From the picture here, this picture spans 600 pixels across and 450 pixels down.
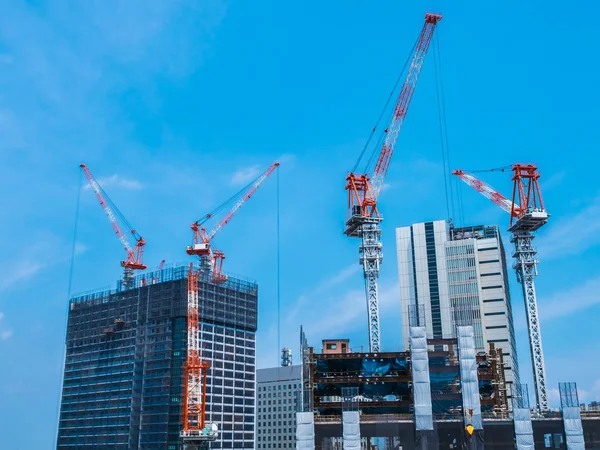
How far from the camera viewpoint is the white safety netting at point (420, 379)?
363ft

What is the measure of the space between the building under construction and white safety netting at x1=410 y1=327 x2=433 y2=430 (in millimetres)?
159

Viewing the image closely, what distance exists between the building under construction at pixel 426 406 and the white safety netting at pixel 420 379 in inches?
6.3

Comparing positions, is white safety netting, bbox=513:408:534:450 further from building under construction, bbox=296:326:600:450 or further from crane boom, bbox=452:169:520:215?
crane boom, bbox=452:169:520:215

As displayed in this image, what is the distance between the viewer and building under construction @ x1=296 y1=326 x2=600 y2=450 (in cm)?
11019

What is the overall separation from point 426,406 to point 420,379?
175 inches

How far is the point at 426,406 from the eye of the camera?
111 meters

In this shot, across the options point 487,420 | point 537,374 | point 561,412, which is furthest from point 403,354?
point 537,374

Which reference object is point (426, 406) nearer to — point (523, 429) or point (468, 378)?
point (468, 378)

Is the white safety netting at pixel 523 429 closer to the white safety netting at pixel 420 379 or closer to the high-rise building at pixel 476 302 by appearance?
the white safety netting at pixel 420 379

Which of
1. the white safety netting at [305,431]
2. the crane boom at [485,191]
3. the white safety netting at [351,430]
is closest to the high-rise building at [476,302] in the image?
the crane boom at [485,191]

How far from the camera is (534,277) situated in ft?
474

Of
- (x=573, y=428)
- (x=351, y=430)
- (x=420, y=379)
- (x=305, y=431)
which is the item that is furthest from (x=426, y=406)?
(x=573, y=428)

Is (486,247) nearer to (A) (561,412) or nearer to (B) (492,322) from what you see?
(B) (492,322)

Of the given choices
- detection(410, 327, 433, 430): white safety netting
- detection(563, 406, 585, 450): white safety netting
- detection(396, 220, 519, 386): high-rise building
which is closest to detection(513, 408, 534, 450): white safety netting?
detection(563, 406, 585, 450): white safety netting
